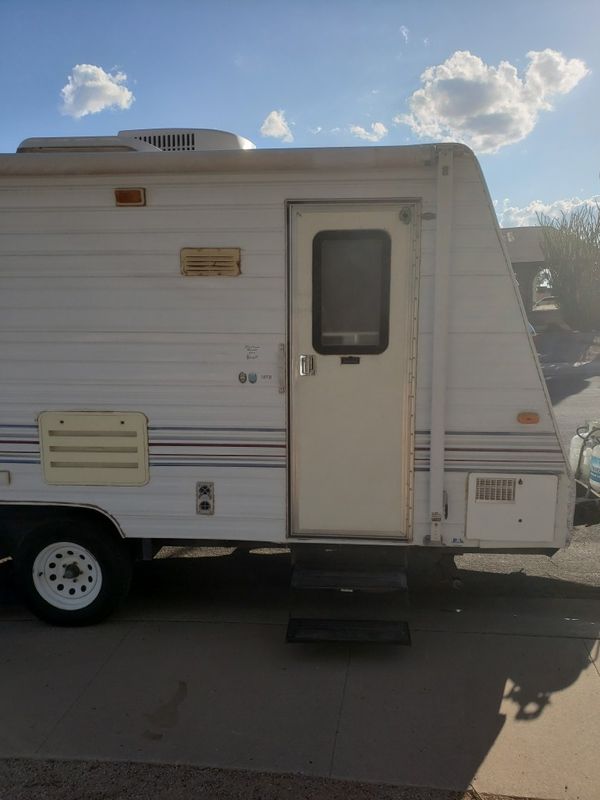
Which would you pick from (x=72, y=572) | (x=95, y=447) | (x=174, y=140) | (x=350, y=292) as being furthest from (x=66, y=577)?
(x=174, y=140)

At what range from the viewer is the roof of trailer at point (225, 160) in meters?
3.69

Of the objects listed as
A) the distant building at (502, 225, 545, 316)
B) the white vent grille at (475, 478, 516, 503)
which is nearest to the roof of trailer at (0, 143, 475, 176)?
the white vent grille at (475, 478, 516, 503)

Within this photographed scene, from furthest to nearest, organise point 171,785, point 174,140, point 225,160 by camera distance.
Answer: point 174,140
point 225,160
point 171,785

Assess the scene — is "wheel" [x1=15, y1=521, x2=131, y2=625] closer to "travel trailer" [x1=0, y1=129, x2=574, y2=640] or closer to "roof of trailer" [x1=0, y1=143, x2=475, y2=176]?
"travel trailer" [x1=0, y1=129, x2=574, y2=640]

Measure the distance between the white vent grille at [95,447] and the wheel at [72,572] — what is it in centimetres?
36

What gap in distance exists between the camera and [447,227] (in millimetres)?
3707

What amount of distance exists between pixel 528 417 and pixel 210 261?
204 centimetres

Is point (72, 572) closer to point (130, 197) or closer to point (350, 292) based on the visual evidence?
point (130, 197)

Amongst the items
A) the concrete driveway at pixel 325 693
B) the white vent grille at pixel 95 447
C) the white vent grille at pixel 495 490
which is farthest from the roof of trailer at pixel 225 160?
the concrete driveway at pixel 325 693

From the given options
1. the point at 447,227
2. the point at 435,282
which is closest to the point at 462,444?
the point at 435,282

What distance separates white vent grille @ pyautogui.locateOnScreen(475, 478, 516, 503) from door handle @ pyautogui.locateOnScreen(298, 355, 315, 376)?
1166 millimetres

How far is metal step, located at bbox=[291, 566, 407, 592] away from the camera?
3.89m

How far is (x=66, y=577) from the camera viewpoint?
13.9 ft

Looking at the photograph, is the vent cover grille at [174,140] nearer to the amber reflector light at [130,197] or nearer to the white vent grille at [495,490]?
the amber reflector light at [130,197]
